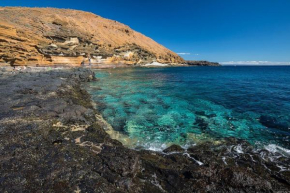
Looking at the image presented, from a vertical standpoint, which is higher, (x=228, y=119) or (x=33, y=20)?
(x=33, y=20)

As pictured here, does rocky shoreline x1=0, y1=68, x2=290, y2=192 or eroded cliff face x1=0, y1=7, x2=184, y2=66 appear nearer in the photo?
rocky shoreline x1=0, y1=68, x2=290, y2=192

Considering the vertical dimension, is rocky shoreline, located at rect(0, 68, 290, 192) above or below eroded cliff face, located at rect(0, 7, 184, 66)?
below

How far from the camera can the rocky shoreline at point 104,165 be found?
3.42 meters

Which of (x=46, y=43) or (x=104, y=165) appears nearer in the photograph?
(x=104, y=165)

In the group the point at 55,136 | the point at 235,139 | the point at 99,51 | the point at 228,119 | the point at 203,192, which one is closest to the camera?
the point at 203,192

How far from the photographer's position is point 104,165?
399cm

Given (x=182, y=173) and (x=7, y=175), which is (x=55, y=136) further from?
(x=182, y=173)

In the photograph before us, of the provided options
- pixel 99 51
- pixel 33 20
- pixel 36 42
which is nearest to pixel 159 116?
pixel 36 42

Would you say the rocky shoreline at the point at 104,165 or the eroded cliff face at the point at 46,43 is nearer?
the rocky shoreline at the point at 104,165

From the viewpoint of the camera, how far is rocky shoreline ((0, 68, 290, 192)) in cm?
342

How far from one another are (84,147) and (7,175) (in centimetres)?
184

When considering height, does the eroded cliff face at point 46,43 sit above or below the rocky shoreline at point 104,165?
above

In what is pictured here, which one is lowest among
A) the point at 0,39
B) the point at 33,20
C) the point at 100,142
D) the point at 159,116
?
the point at 159,116

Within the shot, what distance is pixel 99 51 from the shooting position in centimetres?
5484
